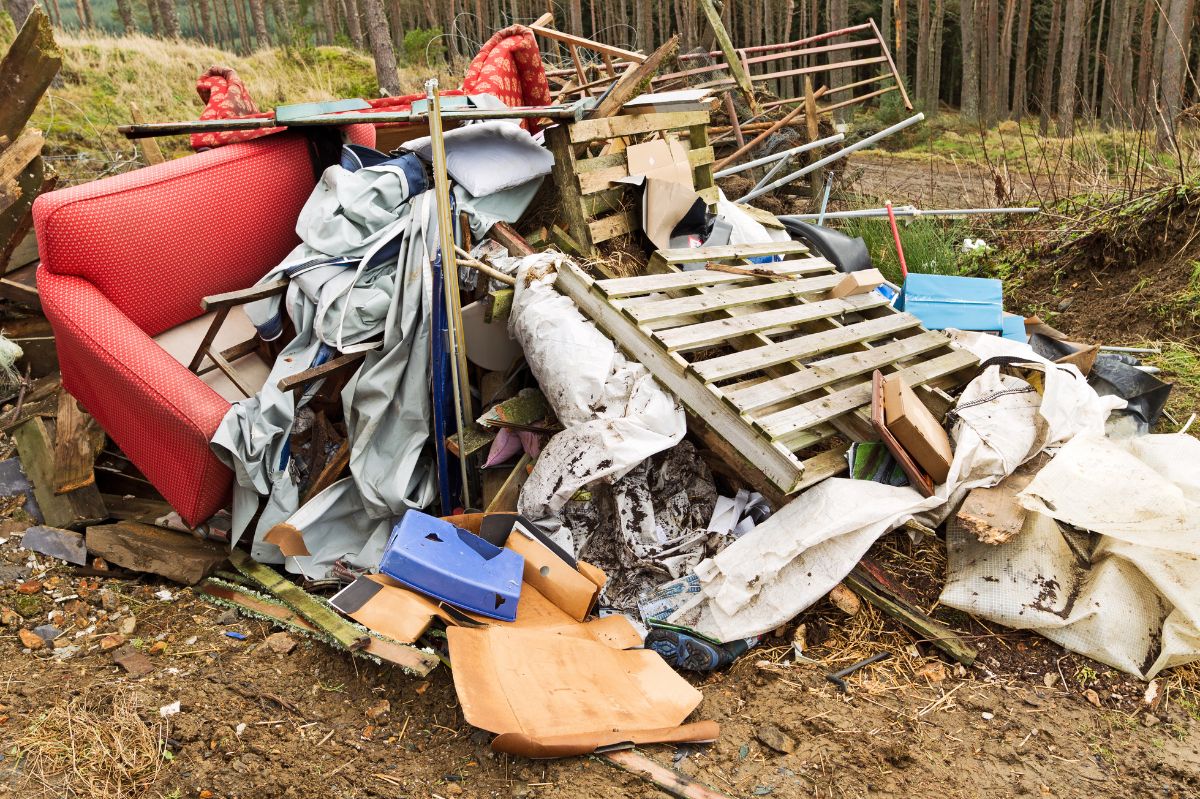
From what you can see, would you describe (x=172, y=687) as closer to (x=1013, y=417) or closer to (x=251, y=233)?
(x=251, y=233)

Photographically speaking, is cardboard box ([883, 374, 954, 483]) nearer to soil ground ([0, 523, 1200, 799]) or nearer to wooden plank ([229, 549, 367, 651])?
soil ground ([0, 523, 1200, 799])

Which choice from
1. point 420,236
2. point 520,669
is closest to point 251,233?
point 420,236

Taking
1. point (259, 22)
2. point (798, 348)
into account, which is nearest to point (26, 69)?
point (798, 348)

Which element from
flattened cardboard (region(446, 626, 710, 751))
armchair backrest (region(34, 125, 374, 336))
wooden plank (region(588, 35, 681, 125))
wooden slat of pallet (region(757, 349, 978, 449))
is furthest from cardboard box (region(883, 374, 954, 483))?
armchair backrest (region(34, 125, 374, 336))

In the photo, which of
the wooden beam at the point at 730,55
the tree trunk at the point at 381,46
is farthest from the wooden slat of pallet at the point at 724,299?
the tree trunk at the point at 381,46

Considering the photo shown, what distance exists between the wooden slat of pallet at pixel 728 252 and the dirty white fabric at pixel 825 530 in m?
1.36

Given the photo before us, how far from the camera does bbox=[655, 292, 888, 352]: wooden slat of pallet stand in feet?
10.0

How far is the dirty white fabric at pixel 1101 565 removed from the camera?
8.30 ft

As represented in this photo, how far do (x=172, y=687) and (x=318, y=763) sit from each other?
617 millimetres

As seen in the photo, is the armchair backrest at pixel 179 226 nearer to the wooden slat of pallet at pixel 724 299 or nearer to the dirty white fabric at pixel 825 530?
the wooden slat of pallet at pixel 724 299

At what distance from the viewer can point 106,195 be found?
3223 millimetres

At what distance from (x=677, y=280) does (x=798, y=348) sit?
2.00 ft

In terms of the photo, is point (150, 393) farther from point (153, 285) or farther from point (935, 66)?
point (935, 66)

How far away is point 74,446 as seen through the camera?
371cm
